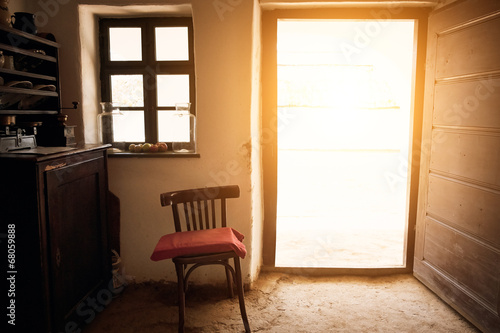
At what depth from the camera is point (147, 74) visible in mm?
2975

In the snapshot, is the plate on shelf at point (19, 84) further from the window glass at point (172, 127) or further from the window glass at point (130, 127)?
the window glass at point (172, 127)

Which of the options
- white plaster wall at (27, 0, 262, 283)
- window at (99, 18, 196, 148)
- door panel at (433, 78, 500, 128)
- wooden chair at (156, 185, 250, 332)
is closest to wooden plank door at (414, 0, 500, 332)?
door panel at (433, 78, 500, 128)

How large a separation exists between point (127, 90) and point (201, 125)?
74 cm

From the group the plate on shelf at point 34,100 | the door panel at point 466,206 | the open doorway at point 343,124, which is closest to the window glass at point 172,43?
the plate on shelf at point 34,100

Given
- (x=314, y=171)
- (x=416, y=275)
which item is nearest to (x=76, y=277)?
(x=416, y=275)

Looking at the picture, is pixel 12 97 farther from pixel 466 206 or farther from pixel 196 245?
pixel 466 206

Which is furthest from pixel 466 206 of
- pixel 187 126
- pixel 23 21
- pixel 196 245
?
pixel 23 21

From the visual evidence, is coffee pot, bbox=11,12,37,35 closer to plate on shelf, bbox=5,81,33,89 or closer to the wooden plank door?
plate on shelf, bbox=5,81,33,89

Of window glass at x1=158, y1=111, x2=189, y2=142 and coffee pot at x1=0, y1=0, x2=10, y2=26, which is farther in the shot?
window glass at x1=158, y1=111, x2=189, y2=142

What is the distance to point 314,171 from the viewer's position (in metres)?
7.04

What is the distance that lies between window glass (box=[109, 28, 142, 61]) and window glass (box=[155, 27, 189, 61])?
159 millimetres

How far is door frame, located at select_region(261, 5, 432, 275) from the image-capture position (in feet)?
9.37

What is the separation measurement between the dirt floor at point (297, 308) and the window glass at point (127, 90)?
146cm

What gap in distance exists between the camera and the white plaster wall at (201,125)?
267cm
